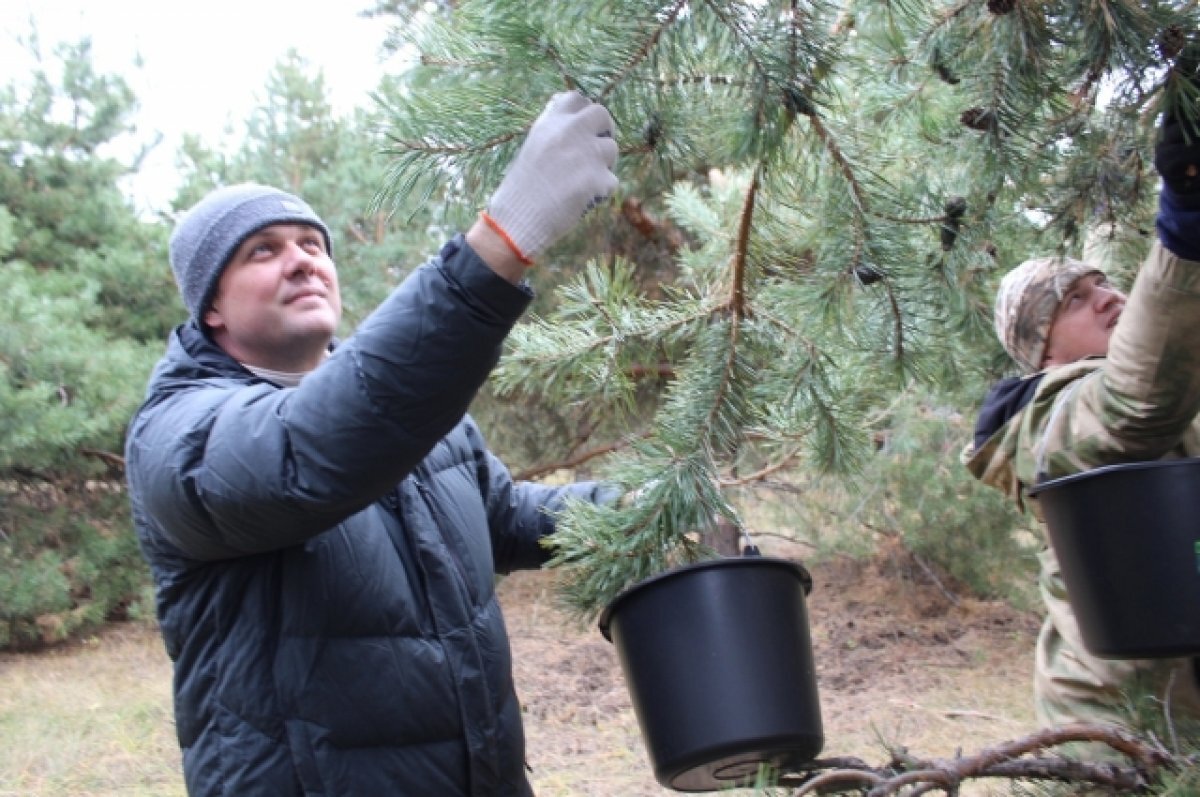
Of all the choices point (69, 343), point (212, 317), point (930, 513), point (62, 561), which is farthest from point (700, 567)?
point (62, 561)

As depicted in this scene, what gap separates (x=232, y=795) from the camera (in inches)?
55.7

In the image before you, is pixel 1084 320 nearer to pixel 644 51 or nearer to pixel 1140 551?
pixel 1140 551

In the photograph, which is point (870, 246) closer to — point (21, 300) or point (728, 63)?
point (728, 63)

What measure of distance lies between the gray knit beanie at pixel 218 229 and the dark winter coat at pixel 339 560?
0.08 metres

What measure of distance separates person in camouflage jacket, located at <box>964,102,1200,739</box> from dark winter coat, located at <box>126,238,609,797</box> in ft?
2.55

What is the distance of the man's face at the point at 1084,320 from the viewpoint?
1975 millimetres

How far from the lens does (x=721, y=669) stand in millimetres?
1271

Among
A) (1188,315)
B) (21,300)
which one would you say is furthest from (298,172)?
(1188,315)

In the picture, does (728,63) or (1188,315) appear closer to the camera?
(728,63)

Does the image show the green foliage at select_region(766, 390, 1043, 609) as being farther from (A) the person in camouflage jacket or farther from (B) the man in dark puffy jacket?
(B) the man in dark puffy jacket

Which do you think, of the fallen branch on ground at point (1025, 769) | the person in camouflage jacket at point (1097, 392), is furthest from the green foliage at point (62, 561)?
the fallen branch on ground at point (1025, 769)

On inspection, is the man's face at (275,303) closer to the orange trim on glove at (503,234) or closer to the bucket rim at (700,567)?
the orange trim on glove at (503,234)

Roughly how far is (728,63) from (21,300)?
15.7ft

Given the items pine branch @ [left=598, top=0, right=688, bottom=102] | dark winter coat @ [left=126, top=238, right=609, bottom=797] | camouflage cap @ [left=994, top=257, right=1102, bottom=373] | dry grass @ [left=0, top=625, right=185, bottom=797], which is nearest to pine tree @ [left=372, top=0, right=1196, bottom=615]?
pine branch @ [left=598, top=0, right=688, bottom=102]
